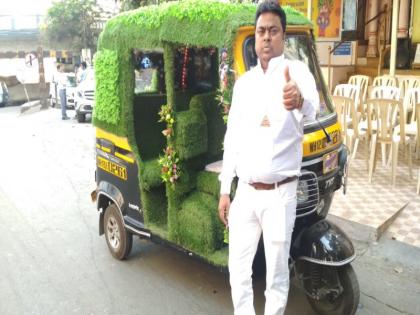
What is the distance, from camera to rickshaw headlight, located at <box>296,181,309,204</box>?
3275 millimetres

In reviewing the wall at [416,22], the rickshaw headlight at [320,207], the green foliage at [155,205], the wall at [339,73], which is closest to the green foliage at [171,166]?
the green foliage at [155,205]

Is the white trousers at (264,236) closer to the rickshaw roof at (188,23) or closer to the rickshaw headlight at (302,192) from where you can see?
the rickshaw headlight at (302,192)

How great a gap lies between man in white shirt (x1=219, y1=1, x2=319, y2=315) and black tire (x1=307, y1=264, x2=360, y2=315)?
0.67 meters

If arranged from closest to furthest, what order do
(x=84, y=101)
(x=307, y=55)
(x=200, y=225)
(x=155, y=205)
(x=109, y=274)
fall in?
1. (x=200, y=225)
2. (x=307, y=55)
3. (x=155, y=205)
4. (x=109, y=274)
5. (x=84, y=101)

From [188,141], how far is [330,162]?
1100mm

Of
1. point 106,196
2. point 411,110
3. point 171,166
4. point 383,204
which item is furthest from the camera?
point 411,110

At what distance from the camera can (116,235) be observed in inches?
183

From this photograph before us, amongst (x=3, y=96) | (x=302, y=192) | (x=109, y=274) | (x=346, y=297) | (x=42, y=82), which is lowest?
(x=109, y=274)

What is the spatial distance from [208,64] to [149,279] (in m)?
2.09

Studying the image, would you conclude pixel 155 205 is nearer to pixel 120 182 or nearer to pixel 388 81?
pixel 120 182

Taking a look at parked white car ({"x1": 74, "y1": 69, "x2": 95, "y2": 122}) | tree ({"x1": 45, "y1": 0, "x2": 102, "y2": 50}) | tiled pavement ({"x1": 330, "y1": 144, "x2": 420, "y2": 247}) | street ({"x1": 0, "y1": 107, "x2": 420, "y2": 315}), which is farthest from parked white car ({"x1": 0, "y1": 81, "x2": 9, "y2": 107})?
tiled pavement ({"x1": 330, "y1": 144, "x2": 420, "y2": 247})

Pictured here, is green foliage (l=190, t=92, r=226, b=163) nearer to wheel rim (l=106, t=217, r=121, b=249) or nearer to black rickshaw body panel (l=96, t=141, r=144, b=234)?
black rickshaw body panel (l=96, t=141, r=144, b=234)

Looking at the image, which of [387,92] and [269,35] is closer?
[269,35]

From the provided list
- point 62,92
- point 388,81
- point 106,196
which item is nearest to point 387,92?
point 388,81
